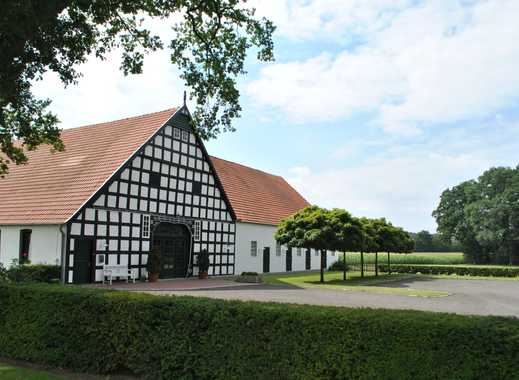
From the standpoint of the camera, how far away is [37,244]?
23672mm

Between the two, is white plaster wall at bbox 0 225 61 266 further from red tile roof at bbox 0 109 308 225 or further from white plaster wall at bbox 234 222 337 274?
white plaster wall at bbox 234 222 337 274

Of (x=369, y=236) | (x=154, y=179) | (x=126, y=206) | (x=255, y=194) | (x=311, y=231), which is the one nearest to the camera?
(x=126, y=206)

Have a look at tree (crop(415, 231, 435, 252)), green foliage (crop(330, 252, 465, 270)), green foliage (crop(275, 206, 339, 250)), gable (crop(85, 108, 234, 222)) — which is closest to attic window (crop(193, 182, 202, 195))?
gable (crop(85, 108, 234, 222))

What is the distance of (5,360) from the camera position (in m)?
9.45

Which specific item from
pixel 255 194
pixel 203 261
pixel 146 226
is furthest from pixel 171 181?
pixel 255 194

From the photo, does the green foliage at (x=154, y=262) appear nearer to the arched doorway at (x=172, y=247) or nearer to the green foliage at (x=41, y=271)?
the arched doorway at (x=172, y=247)

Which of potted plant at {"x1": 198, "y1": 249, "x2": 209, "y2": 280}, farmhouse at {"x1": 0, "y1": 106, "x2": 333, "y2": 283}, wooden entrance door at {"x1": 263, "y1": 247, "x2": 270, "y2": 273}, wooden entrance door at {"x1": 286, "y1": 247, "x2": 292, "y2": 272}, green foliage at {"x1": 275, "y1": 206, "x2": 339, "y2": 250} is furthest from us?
wooden entrance door at {"x1": 286, "y1": 247, "x2": 292, "y2": 272}

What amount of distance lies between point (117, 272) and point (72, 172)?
19.4 ft

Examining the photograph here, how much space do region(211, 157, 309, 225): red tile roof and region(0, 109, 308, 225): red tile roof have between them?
0.49 m

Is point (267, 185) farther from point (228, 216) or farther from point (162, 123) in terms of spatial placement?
point (162, 123)

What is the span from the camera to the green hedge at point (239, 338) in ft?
19.9

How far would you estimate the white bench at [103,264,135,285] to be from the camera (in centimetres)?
2380

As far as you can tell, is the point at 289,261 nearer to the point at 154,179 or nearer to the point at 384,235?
the point at 384,235

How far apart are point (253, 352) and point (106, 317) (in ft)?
9.30
